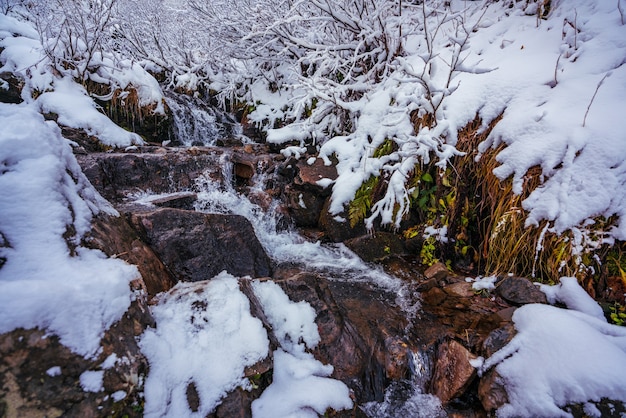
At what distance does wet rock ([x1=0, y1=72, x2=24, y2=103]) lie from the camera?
530 cm

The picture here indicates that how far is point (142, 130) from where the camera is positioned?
6660 millimetres

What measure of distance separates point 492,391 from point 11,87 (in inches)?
340

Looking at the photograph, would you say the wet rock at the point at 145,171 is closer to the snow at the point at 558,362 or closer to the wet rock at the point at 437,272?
the wet rock at the point at 437,272

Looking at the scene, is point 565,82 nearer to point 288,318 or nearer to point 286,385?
point 288,318

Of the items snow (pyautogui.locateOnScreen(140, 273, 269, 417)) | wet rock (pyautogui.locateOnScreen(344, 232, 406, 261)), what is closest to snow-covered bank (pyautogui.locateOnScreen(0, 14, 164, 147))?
wet rock (pyautogui.locateOnScreen(344, 232, 406, 261))

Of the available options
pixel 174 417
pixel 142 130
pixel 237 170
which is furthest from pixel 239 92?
pixel 174 417

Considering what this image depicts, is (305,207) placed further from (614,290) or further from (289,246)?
(614,290)

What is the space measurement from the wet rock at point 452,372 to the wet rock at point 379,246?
1532 mm

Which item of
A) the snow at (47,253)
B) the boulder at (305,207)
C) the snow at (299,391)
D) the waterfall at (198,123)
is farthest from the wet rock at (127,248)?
the waterfall at (198,123)

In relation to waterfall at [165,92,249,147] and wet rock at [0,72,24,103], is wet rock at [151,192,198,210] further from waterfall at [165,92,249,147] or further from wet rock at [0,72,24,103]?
wet rock at [0,72,24,103]

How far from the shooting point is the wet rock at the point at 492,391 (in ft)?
5.50

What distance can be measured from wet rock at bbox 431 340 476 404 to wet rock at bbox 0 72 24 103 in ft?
26.6

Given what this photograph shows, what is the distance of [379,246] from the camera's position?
11.8 ft

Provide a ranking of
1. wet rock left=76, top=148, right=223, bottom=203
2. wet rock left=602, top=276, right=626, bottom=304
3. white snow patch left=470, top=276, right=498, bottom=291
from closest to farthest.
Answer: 1. wet rock left=602, top=276, right=626, bottom=304
2. white snow patch left=470, top=276, right=498, bottom=291
3. wet rock left=76, top=148, right=223, bottom=203
